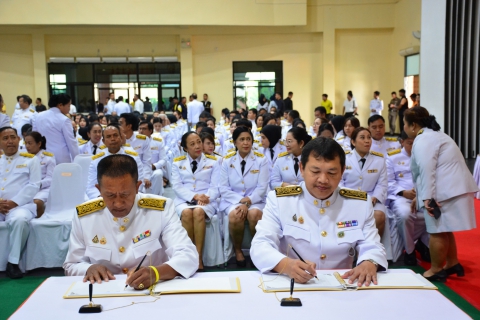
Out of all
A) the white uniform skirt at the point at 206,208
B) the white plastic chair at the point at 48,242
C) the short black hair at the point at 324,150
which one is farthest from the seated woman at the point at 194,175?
the short black hair at the point at 324,150

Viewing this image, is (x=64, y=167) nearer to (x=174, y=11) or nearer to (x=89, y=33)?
(x=174, y=11)

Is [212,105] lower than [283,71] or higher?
lower

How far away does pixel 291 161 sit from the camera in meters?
4.74

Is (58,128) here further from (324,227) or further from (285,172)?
(324,227)

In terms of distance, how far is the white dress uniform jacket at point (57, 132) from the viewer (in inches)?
242

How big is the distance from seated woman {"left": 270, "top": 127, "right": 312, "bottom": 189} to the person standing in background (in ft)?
38.1

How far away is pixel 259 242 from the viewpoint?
2234 mm

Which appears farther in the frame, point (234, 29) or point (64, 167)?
point (234, 29)

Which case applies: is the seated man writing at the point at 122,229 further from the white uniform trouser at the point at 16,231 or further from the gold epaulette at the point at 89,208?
the white uniform trouser at the point at 16,231

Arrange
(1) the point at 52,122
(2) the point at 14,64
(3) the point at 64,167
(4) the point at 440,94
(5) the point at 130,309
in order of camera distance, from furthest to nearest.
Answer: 1. (2) the point at 14,64
2. (4) the point at 440,94
3. (1) the point at 52,122
4. (3) the point at 64,167
5. (5) the point at 130,309

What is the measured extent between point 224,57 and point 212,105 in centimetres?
174

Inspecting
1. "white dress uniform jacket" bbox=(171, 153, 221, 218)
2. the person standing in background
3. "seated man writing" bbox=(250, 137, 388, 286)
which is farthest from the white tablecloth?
the person standing in background

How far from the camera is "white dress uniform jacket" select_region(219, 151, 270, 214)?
463 centimetres

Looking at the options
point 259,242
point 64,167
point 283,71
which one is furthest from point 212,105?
point 259,242
